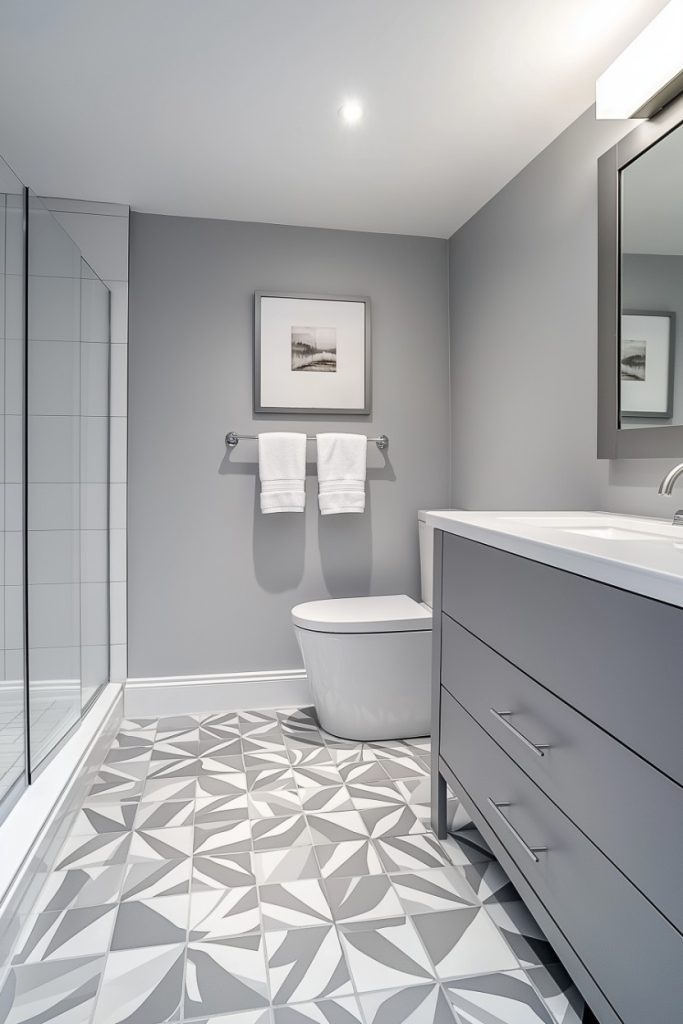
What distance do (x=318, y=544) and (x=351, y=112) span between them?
1573mm

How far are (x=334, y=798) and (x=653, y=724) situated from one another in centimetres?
136

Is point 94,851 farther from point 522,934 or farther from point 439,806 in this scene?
point 522,934

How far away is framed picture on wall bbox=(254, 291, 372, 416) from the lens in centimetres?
271

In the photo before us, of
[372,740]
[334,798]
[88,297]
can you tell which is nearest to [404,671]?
[372,740]

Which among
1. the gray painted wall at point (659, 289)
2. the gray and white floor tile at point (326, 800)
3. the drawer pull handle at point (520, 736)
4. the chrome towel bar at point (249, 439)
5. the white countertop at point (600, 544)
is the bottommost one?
the gray and white floor tile at point (326, 800)

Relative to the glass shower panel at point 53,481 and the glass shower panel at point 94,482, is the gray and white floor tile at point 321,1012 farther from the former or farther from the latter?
the glass shower panel at point 94,482

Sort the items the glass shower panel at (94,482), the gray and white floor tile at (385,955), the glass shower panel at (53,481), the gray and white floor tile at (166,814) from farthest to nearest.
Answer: the glass shower panel at (94,482), the gray and white floor tile at (166,814), the glass shower panel at (53,481), the gray and white floor tile at (385,955)

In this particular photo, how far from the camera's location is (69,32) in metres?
1.57

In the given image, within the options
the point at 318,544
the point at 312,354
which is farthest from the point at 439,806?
the point at 312,354

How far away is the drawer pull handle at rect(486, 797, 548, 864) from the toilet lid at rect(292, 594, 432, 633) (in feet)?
3.08

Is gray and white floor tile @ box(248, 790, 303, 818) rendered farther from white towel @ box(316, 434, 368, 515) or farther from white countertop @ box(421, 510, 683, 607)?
white towel @ box(316, 434, 368, 515)

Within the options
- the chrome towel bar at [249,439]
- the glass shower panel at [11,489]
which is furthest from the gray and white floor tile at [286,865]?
the chrome towel bar at [249,439]

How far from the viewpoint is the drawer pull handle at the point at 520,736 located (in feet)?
3.72

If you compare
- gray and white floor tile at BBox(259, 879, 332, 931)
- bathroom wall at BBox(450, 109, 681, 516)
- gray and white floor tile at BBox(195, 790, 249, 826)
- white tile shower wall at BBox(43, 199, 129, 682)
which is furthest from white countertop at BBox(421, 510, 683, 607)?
white tile shower wall at BBox(43, 199, 129, 682)
